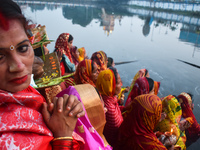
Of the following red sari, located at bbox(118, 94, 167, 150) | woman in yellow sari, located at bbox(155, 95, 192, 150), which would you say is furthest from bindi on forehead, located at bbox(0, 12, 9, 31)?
woman in yellow sari, located at bbox(155, 95, 192, 150)

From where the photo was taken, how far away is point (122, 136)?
1884 mm

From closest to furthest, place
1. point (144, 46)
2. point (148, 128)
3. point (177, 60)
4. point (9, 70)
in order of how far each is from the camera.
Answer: point (9, 70) < point (148, 128) < point (177, 60) < point (144, 46)

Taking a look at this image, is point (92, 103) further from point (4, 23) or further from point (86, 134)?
point (4, 23)

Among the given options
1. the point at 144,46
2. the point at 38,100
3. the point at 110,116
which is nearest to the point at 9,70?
the point at 38,100

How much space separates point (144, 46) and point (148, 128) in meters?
7.50

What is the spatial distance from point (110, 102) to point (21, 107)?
1731 millimetres

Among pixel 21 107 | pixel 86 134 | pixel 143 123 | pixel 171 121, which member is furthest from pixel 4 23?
pixel 171 121

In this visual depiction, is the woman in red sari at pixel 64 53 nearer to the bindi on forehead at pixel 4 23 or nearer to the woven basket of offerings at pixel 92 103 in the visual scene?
the woven basket of offerings at pixel 92 103

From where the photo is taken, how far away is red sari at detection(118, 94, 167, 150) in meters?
1.66

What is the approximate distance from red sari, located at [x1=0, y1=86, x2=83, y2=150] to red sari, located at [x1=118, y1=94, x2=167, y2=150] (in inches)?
48.2

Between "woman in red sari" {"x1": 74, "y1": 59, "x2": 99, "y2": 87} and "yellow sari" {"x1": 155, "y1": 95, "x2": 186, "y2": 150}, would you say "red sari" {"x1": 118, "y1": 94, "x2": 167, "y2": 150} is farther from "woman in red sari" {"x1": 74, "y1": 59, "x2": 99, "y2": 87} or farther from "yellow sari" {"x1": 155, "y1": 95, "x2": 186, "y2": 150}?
"woman in red sari" {"x1": 74, "y1": 59, "x2": 99, "y2": 87}

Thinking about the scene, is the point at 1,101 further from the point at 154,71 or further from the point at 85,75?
the point at 154,71

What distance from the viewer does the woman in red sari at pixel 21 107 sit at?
52 cm

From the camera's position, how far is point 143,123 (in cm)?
170
